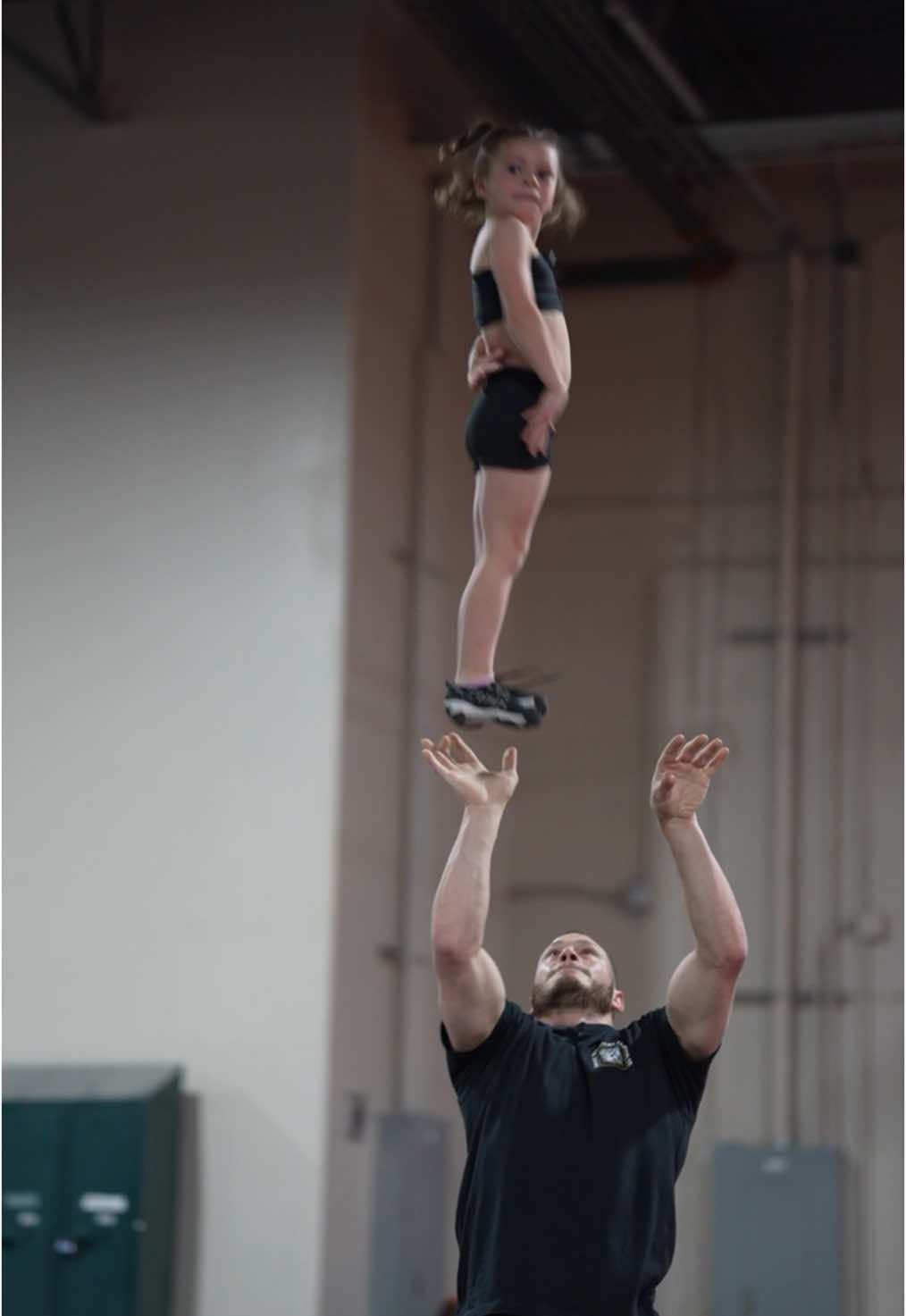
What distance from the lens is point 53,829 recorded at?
817 centimetres

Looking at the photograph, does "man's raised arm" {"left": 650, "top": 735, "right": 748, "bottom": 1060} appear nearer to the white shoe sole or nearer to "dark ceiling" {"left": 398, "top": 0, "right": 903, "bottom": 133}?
the white shoe sole

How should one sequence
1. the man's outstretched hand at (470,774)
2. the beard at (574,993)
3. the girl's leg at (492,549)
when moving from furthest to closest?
the beard at (574,993) → the man's outstretched hand at (470,774) → the girl's leg at (492,549)

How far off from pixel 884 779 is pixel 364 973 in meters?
2.46

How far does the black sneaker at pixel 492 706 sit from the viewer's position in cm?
341

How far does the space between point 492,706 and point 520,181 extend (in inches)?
31.9

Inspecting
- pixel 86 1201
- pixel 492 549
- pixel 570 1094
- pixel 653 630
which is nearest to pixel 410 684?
pixel 653 630

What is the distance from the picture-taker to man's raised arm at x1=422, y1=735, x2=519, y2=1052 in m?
3.84

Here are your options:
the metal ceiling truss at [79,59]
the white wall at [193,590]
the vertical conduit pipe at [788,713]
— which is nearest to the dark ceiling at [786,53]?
the vertical conduit pipe at [788,713]

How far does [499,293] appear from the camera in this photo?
3367 mm

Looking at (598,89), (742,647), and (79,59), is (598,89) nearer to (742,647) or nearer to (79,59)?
(79,59)

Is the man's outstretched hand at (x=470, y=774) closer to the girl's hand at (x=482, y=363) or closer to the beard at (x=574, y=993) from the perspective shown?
the beard at (x=574, y=993)

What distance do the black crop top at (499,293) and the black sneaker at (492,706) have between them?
57 cm

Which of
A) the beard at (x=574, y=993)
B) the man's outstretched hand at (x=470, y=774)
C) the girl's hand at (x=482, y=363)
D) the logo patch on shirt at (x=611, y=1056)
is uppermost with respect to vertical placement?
the girl's hand at (x=482, y=363)

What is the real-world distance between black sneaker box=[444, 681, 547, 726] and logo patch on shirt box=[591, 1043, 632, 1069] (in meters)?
0.77
